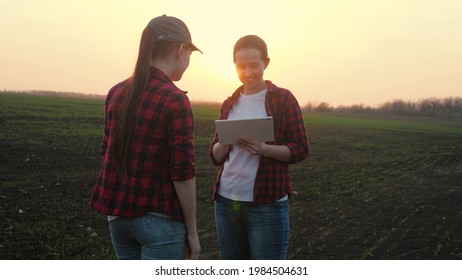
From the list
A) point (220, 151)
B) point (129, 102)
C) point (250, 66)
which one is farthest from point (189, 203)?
point (250, 66)

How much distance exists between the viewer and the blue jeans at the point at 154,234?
1676 millimetres

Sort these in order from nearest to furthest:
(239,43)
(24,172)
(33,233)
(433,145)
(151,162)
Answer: (151,162)
(239,43)
(33,233)
(24,172)
(433,145)

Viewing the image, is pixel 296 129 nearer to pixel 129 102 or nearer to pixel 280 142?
pixel 280 142

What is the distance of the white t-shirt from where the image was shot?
2312mm

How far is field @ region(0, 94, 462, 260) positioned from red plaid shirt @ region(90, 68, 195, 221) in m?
3.07

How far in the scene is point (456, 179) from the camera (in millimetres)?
10727

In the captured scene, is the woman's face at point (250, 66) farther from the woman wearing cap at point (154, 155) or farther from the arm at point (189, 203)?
the arm at point (189, 203)

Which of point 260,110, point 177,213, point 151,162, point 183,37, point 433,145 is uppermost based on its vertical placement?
point 183,37

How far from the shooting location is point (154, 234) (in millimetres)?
1676

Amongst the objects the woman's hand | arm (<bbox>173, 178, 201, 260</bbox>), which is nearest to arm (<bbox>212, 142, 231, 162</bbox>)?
the woman's hand
